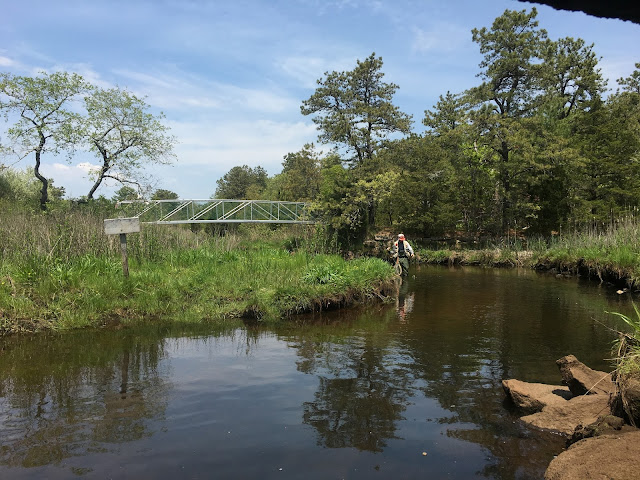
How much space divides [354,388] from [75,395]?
3567 mm

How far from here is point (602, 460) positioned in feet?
10.00

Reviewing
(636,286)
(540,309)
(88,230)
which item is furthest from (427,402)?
(636,286)

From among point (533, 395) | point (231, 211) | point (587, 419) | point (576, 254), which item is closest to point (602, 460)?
point (587, 419)

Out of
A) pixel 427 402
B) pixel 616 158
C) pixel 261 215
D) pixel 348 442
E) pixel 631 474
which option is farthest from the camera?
pixel 261 215

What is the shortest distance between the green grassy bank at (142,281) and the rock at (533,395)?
564 cm

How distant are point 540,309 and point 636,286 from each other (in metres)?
4.60

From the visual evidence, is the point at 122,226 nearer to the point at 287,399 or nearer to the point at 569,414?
the point at 287,399

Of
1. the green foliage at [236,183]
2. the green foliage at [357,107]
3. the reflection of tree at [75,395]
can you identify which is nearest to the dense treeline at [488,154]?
the green foliage at [357,107]

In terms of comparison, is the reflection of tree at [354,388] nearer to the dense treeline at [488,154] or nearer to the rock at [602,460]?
the rock at [602,460]

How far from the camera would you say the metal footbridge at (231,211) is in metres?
22.0

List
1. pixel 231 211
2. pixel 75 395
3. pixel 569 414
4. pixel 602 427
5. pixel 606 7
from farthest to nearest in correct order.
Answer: pixel 231 211, pixel 75 395, pixel 569 414, pixel 602 427, pixel 606 7

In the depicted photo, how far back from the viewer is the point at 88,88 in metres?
19.5

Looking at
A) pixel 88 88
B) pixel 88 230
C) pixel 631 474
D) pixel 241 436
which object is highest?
pixel 88 88

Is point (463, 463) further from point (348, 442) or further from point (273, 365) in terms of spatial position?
point (273, 365)
